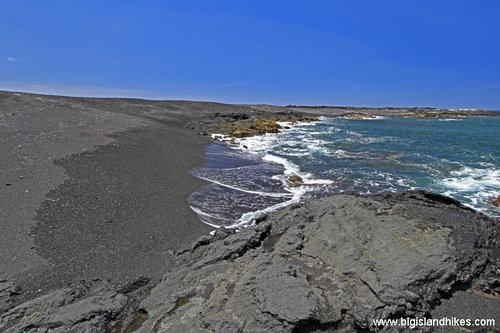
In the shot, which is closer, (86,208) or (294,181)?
(86,208)

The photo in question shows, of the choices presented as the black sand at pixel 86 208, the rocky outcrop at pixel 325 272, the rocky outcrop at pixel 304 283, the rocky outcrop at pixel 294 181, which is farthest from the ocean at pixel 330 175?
the rocky outcrop at pixel 304 283

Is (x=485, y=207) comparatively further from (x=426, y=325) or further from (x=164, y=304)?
(x=164, y=304)

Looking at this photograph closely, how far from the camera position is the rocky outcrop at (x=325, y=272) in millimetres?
3629

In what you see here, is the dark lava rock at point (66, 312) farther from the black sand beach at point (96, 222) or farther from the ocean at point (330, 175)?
the ocean at point (330, 175)

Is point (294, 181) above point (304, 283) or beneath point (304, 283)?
beneath

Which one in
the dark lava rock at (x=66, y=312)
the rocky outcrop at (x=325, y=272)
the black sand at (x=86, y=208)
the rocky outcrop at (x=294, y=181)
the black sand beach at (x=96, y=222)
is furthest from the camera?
the rocky outcrop at (x=294, y=181)

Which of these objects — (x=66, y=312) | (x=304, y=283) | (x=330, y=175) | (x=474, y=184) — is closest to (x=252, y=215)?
(x=304, y=283)

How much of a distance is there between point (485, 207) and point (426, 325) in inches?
304

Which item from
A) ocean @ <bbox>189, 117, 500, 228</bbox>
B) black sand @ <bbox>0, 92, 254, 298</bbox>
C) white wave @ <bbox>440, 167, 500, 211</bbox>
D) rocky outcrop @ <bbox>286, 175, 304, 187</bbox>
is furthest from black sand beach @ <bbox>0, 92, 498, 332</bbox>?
white wave @ <bbox>440, 167, 500, 211</bbox>

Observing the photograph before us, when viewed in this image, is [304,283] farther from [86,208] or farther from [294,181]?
[294,181]

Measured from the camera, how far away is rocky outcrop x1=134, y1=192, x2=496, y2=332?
3.63 meters

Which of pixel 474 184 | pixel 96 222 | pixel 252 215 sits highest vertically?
pixel 96 222

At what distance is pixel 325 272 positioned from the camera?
175 inches

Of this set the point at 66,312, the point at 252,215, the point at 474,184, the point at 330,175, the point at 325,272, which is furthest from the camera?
the point at 330,175
